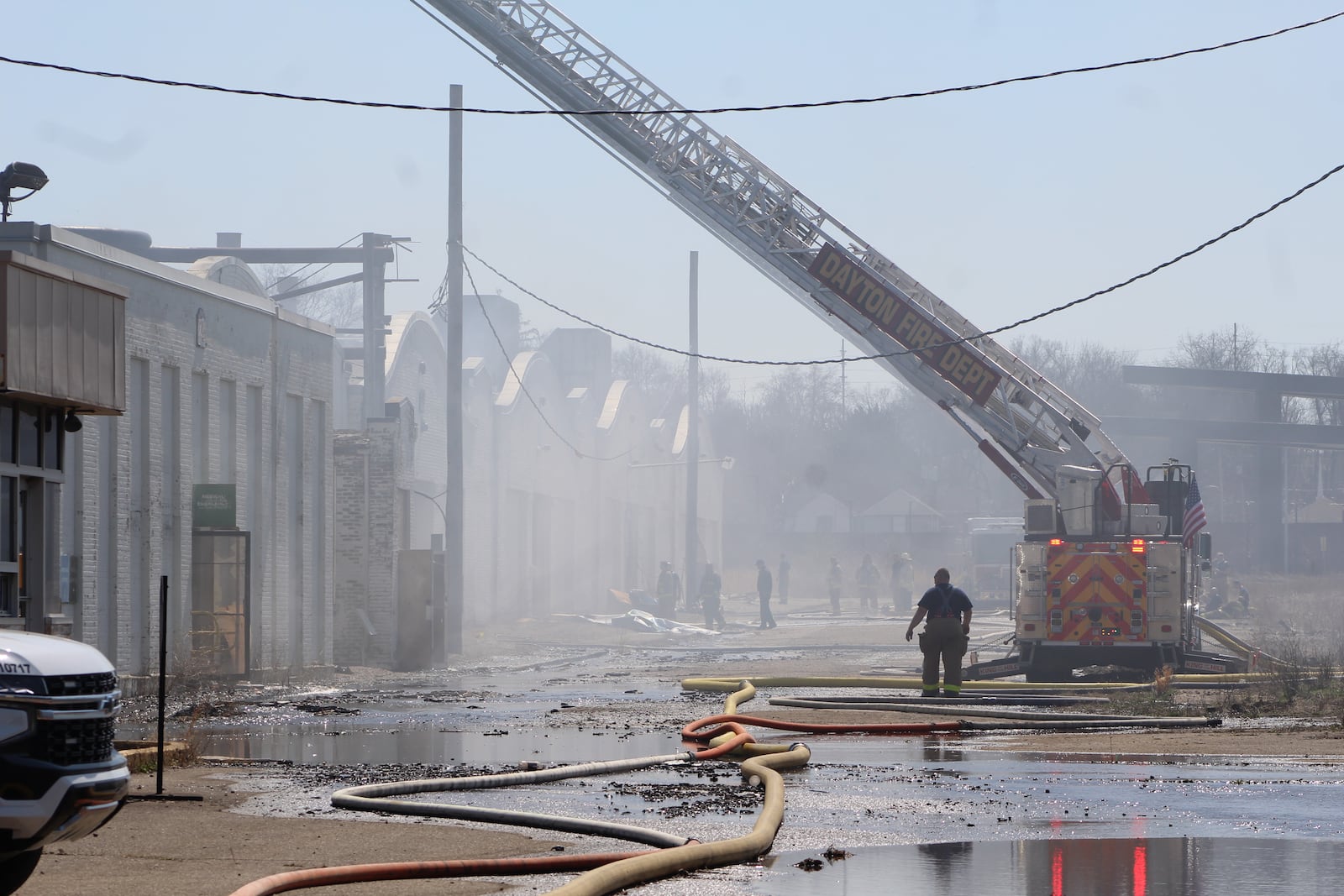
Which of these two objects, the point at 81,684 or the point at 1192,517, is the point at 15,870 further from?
the point at 1192,517

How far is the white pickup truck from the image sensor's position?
224 inches

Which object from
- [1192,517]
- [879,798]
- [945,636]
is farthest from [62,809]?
[1192,517]

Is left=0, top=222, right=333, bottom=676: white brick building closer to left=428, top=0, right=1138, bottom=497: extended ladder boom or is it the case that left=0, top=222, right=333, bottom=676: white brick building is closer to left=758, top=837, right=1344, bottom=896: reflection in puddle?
left=428, top=0, right=1138, bottom=497: extended ladder boom

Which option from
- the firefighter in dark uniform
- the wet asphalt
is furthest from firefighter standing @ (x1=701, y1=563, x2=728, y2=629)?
the wet asphalt

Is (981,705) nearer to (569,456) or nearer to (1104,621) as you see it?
(1104,621)

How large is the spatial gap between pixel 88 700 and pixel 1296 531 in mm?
74130

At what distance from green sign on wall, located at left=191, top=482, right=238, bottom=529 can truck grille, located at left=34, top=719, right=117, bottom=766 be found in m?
17.3

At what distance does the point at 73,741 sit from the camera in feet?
19.4

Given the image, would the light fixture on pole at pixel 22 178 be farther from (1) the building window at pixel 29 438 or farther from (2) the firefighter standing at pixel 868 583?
(2) the firefighter standing at pixel 868 583

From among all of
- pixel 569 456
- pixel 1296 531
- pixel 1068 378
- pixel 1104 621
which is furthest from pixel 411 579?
pixel 1068 378

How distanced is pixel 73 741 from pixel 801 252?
1703 centimetres

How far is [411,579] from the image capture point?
2816cm

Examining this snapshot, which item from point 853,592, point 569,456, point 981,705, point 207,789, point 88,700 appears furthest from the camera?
point 853,592

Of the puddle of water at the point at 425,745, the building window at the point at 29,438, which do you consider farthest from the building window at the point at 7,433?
the puddle of water at the point at 425,745
